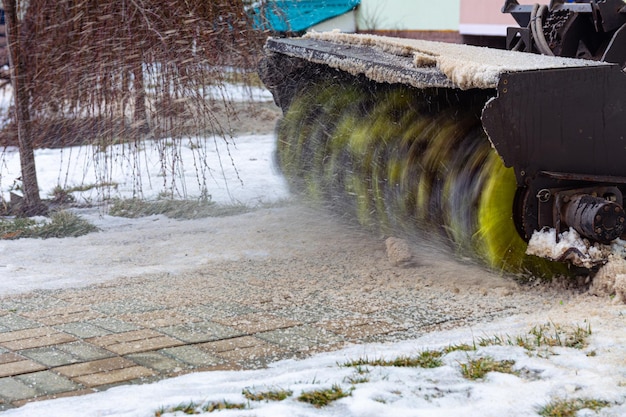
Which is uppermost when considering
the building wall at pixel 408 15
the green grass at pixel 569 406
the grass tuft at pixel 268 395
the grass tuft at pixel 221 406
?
the building wall at pixel 408 15

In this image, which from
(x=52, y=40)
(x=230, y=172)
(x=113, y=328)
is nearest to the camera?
(x=113, y=328)

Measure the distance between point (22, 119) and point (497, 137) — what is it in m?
3.37

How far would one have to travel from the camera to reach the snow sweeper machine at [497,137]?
12.8 feet

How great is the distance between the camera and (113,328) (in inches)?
148

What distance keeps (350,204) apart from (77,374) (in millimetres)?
2425

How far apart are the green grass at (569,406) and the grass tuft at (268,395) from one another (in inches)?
28.9

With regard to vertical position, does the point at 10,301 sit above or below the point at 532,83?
below

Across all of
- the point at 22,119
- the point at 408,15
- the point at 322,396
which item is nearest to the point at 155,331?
the point at 322,396

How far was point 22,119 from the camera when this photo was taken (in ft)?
20.0

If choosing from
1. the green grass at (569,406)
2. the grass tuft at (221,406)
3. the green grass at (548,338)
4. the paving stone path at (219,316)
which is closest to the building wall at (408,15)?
the paving stone path at (219,316)

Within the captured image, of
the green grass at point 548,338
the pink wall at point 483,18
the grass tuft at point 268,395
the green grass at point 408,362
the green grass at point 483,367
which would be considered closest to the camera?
the grass tuft at point 268,395

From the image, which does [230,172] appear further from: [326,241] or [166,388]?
[166,388]

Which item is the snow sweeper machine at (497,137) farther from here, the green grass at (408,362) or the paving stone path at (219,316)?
the green grass at (408,362)

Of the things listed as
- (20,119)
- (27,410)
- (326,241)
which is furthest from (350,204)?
(27,410)
